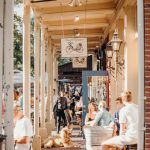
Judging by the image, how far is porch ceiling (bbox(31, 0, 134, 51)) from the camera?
15463mm

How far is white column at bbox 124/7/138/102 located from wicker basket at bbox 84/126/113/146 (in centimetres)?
208

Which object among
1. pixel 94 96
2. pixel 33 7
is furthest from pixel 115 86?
pixel 33 7

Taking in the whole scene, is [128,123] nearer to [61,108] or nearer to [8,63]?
[8,63]

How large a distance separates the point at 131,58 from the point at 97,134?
2.82 m

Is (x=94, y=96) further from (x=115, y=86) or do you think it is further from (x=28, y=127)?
(x=28, y=127)

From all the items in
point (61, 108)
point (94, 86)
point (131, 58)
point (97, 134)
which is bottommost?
point (97, 134)

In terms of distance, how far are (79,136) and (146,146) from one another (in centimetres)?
1207

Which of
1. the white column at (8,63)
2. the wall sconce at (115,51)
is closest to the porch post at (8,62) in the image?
the white column at (8,63)

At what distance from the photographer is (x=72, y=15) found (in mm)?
17125

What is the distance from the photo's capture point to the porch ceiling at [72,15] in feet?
50.7

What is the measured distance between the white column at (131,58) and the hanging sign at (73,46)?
7.57ft

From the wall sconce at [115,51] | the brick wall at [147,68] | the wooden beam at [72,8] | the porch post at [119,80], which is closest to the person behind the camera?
the brick wall at [147,68]

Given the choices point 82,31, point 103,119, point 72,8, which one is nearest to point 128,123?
point 103,119

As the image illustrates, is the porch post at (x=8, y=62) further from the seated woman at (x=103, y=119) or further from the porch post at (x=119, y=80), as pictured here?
the porch post at (x=119, y=80)
